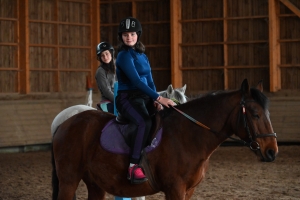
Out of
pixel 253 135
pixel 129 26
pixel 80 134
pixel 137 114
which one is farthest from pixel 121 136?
pixel 253 135

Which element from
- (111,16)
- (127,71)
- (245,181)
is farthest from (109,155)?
(111,16)

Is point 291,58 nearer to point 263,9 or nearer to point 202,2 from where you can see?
point 263,9

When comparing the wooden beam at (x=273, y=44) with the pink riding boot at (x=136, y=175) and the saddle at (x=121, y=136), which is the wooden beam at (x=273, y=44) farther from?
the pink riding boot at (x=136, y=175)

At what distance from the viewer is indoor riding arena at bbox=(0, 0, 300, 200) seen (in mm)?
13938

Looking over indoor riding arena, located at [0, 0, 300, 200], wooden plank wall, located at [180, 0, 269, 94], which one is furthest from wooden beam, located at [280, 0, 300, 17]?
wooden plank wall, located at [180, 0, 269, 94]

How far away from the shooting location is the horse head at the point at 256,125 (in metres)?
4.46

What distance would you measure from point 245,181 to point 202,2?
8.41 m

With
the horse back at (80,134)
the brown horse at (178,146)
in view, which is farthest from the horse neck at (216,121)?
the horse back at (80,134)

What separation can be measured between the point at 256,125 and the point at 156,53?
12432mm

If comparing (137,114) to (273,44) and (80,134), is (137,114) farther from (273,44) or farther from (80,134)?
(273,44)

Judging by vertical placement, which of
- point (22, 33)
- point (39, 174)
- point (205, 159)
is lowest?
point (39, 174)

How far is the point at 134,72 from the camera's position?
187 inches

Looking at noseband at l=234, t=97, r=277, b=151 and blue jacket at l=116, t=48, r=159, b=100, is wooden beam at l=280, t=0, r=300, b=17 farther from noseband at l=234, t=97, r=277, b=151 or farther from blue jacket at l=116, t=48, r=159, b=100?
noseband at l=234, t=97, r=277, b=151

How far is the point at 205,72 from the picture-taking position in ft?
53.2
